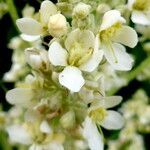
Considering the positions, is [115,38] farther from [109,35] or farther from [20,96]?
[20,96]

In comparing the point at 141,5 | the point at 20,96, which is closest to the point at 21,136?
the point at 20,96

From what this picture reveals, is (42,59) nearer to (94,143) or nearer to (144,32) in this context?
(94,143)

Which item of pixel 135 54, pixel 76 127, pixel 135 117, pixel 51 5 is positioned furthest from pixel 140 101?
pixel 51 5

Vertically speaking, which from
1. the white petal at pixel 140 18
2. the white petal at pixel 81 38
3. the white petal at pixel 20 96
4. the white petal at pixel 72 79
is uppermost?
the white petal at pixel 81 38

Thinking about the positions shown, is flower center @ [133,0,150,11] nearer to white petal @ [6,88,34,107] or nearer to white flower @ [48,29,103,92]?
white flower @ [48,29,103,92]

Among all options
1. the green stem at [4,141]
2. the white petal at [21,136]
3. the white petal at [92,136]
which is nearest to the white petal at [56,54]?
the white petal at [92,136]

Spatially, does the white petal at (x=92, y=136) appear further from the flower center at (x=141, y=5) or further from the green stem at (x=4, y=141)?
the green stem at (x=4, y=141)
